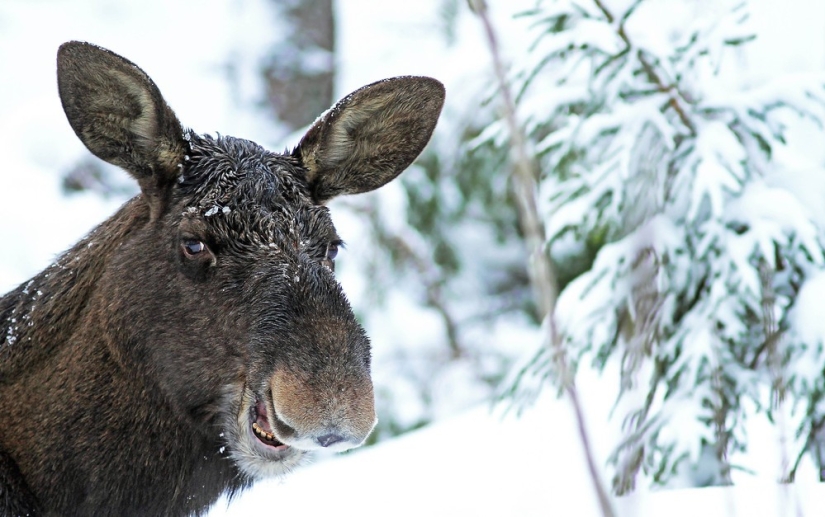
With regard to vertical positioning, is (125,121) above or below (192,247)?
above

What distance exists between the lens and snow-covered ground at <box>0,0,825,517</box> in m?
3.89

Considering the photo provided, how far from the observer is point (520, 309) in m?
9.20

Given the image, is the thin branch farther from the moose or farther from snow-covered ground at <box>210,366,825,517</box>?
the moose

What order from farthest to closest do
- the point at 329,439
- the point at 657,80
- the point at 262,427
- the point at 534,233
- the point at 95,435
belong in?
the point at 657,80 → the point at 95,435 → the point at 262,427 → the point at 329,439 → the point at 534,233

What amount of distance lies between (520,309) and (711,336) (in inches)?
197

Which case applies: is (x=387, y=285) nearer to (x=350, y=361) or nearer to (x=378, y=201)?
(x=378, y=201)

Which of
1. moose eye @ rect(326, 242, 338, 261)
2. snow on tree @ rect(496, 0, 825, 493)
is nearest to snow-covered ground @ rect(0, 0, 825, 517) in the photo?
snow on tree @ rect(496, 0, 825, 493)

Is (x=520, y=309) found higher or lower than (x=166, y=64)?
lower

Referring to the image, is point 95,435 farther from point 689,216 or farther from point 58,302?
point 689,216

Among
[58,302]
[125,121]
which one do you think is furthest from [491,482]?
[125,121]

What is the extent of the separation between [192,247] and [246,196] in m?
0.21

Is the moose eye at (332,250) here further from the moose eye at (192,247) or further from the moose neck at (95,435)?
the moose neck at (95,435)

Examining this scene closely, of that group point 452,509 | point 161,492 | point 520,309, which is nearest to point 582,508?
point 452,509

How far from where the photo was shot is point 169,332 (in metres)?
2.68
